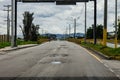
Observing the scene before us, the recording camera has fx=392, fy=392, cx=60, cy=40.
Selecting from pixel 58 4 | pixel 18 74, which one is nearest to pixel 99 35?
pixel 58 4

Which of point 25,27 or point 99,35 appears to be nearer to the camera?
point 25,27

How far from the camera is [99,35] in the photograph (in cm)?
16875

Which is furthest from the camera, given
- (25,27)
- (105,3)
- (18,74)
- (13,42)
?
(25,27)

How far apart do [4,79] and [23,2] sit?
4369cm

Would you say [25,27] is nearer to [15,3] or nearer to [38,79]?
[15,3]

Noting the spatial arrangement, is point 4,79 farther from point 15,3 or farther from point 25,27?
point 25,27

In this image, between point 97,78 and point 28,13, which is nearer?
point 97,78

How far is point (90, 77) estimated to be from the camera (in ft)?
52.5

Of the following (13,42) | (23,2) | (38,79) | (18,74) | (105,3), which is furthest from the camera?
(23,2)

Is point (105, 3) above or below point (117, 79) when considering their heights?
above

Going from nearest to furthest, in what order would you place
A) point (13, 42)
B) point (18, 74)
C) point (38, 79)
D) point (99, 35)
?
point (38, 79), point (18, 74), point (13, 42), point (99, 35)

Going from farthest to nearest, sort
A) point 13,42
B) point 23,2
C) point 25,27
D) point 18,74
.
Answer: point 25,27
point 23,2
point 13,42
point 18,74

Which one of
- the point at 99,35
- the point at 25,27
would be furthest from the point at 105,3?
the point at 99,35

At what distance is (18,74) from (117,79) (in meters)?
4.40
